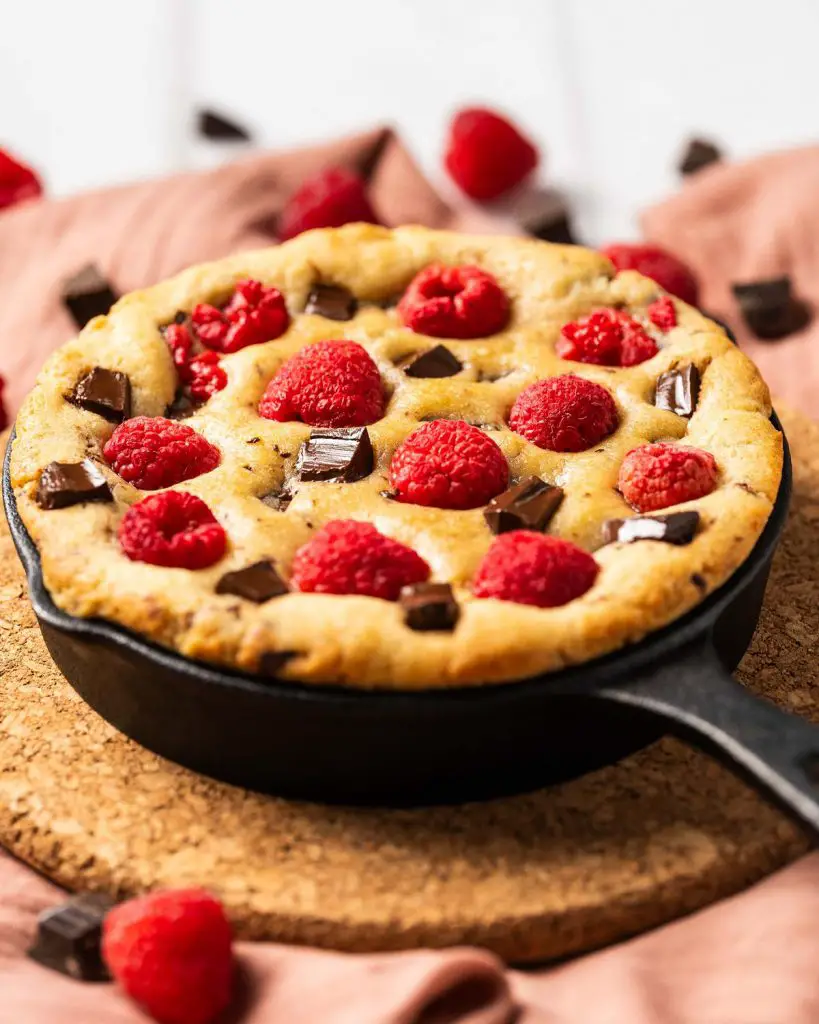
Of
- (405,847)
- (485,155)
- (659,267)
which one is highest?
(485,155)

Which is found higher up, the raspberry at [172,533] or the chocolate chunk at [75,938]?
the raspberry at [172,533]

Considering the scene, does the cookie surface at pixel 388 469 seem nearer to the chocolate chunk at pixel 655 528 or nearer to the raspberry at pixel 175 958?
the chocolate chunk at pixel 655 528

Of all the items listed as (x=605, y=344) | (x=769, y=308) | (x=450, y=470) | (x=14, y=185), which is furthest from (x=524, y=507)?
(x=14, y=185)

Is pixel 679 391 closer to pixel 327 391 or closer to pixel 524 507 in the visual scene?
pixel 524 507

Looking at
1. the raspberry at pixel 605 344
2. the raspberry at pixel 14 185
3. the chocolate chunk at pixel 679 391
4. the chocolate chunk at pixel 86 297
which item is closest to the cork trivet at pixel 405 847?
the chocolate chunk at pixel 679 391

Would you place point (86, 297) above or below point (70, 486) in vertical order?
below

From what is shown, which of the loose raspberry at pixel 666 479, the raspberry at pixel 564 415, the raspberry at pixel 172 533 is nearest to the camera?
the raspberry at pixel 172 533

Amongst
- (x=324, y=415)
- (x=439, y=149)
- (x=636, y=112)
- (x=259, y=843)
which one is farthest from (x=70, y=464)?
(x=636, y=112)
